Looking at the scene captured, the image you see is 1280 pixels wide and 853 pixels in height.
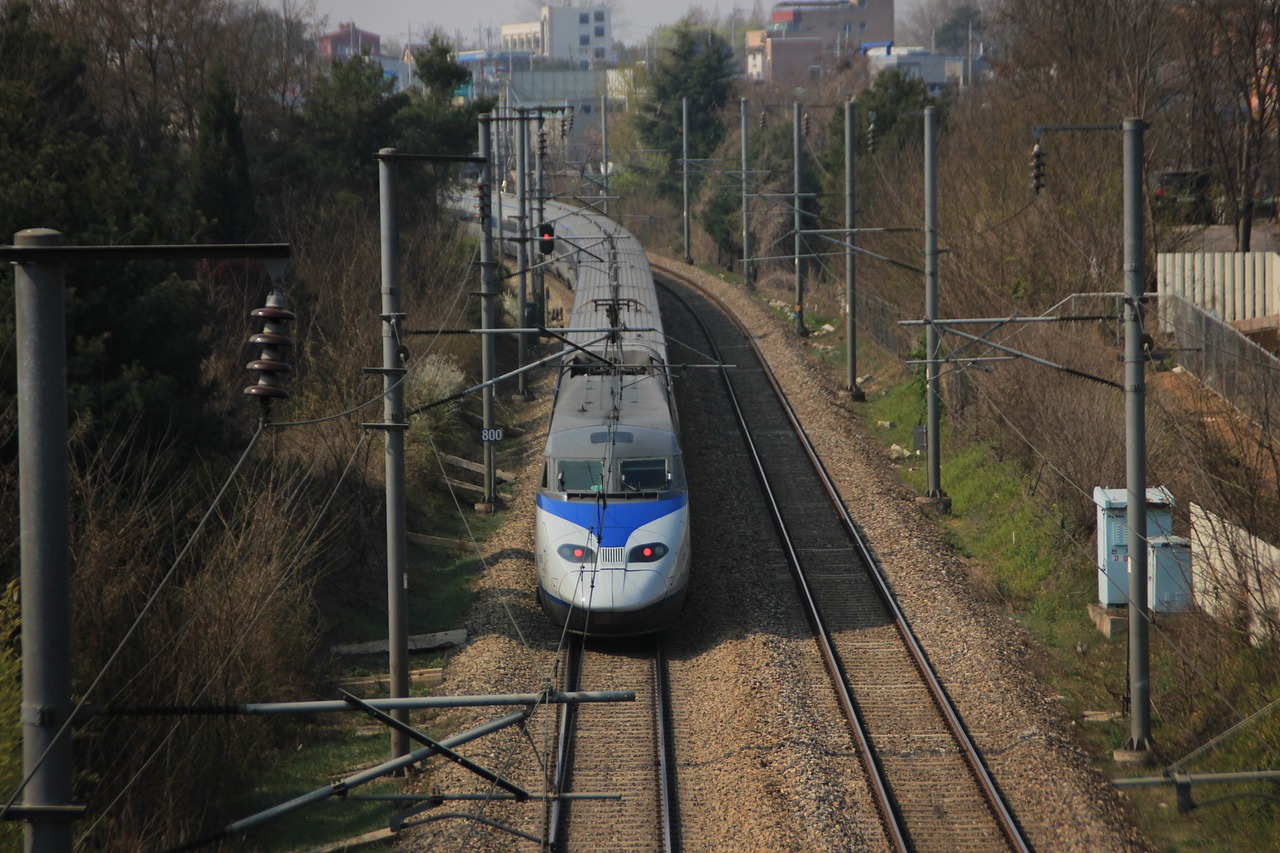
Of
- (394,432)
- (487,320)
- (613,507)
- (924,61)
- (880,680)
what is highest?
(924,61)

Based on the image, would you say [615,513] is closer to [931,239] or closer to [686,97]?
[931,239]

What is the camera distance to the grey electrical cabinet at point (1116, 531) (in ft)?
55.4

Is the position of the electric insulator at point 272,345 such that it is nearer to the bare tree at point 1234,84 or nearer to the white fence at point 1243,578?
the white fence at point 1243,578

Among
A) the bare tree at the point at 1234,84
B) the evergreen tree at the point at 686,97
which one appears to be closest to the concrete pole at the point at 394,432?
the bare tree at the point at 1234,84

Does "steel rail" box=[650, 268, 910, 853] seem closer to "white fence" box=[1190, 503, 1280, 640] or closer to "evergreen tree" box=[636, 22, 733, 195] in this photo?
"white fence" box=[1190, 503, 1280, 640]

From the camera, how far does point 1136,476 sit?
13375 millimetres

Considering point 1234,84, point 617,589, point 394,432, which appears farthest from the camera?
point 1234,84

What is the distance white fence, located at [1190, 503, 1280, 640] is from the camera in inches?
477

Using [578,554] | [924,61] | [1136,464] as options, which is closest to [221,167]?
[578,554]

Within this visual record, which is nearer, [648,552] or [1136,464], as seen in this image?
[1136,464]

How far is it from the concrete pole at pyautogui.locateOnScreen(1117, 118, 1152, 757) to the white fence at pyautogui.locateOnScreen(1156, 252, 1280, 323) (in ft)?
49.1

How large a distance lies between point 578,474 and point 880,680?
4.70 metres

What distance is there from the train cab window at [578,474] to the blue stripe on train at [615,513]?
0.36 m

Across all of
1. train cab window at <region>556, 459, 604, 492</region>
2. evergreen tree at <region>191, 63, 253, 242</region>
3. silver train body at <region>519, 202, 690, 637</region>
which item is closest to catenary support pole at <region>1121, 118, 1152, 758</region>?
silver train body at <region>519, 202, 690, 637</region>
